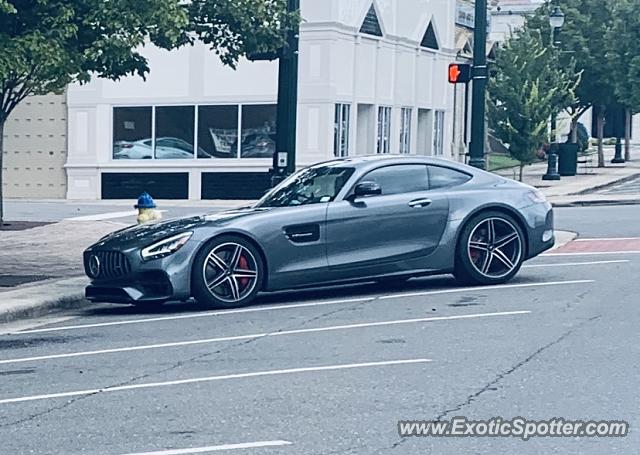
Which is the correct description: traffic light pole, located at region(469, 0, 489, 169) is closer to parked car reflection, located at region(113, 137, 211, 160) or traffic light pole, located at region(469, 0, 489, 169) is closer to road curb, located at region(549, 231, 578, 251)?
road curb, located at region(549, 231, 578, 251)

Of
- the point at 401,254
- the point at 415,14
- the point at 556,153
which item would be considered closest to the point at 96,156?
the point at 415,14

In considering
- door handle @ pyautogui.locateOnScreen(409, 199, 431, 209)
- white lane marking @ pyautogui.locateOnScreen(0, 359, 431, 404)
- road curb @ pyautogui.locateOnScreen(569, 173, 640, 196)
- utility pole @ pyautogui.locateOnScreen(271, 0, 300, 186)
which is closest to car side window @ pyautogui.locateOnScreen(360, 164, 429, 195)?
door handle @ pyautogui.locateOnScreen(409, 199, 431, 209)

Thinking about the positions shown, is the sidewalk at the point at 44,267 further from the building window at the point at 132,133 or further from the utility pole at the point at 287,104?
the building window at the point at 132,133

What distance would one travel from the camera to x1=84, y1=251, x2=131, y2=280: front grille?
12.2 m

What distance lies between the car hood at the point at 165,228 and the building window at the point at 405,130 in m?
23.2

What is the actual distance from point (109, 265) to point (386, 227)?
2.84m

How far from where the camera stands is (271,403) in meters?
7.78

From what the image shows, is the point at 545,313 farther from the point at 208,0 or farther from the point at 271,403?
the point at 208,0

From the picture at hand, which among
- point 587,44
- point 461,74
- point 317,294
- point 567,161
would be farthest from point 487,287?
point 587,44

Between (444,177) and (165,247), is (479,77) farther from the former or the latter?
(165,247)

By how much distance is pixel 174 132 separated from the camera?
33375 mm

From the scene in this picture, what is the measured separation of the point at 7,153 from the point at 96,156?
2.82m

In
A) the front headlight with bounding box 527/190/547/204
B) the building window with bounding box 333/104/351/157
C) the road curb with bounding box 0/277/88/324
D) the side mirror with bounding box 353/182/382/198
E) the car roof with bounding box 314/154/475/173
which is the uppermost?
the building window with bounding box 333/104/351/157

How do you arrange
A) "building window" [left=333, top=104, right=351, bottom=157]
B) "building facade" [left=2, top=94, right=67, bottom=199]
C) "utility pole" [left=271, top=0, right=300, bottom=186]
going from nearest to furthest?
"utility pole" [left=271, top=0, right=300, bottom=186] → "building window" [left=333, top=104, right=351, bottom=157] → "building facade" [left=2, top=94, right=67, bottom=199]
